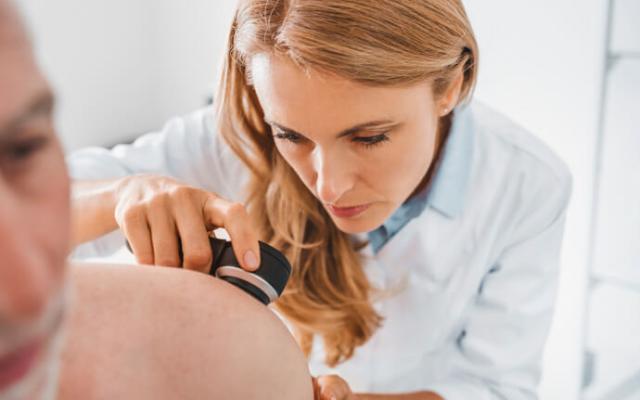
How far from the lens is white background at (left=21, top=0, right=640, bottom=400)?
146 cm

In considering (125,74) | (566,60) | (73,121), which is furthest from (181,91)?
(566,60)

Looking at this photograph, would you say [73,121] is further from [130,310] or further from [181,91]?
[130,310]

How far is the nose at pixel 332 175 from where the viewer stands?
0.76m

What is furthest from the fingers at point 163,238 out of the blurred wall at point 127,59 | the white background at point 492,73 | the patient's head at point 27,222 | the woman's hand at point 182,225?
the blurred wall at point 127,59

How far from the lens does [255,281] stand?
1.91ft

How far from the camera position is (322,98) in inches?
27.7

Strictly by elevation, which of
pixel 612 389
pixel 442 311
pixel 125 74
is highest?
pixel 125 74

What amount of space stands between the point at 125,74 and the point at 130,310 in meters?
1.75

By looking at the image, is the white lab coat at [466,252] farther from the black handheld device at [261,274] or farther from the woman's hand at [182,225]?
the black handheld device at [261,274]

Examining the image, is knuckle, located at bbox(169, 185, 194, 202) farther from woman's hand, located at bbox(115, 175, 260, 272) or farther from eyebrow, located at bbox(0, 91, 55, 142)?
eyebrow, located at bbox(0, 91, 55, 142)

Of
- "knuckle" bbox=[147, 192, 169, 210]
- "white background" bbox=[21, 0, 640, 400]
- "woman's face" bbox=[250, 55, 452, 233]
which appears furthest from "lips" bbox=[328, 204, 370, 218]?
"white background" bbox=[21, 0, 640, 400]

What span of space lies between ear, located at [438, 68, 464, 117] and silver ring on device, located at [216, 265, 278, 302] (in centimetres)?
37

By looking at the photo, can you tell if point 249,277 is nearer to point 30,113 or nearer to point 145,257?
point 145,257

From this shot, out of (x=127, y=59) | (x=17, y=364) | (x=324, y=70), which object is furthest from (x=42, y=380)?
(x=127, y=59)
